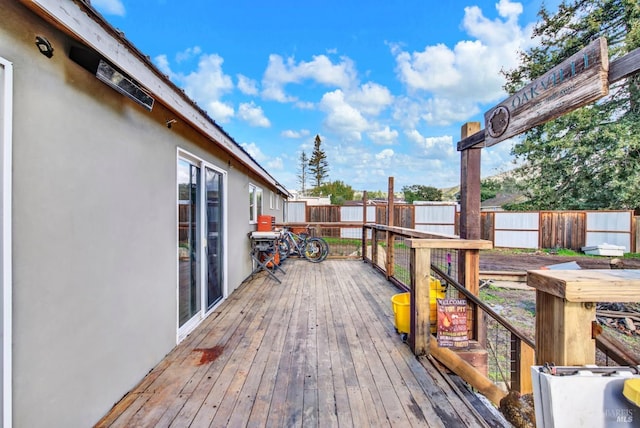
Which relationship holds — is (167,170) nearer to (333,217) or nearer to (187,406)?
(187,406)

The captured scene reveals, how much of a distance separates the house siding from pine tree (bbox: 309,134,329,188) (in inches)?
1375

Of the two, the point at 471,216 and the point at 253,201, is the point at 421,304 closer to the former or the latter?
the point at 471,216

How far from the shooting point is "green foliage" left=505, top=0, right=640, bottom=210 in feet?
33.6

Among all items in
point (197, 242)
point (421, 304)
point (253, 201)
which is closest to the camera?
point (421, 304)

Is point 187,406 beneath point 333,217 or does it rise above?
beneath

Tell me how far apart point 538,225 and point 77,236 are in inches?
572

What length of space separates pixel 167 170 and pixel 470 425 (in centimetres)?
299

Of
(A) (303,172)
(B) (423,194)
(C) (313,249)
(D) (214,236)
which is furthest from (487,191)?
(D) (214,236)

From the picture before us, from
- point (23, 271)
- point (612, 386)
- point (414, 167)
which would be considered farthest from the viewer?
point (414, 167)

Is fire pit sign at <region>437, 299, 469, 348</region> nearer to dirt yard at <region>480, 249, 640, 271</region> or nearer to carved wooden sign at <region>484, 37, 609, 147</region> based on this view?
carved wooden sign at <region>484, 37, 609, 147</region>

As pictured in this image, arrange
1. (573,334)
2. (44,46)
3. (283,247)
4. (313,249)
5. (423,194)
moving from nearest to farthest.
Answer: (573,334)
(44,46)
(283,247)
(313,249)
(423,194)

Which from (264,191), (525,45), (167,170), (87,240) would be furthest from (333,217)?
(87,240)

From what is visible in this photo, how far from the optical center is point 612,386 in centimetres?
83

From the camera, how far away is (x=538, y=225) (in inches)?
462
